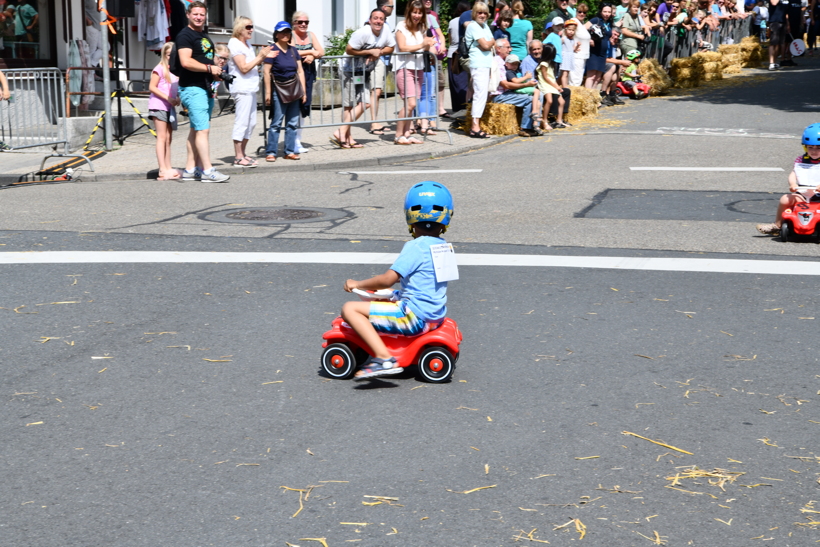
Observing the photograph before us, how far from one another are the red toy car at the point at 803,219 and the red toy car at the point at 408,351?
4619 mm

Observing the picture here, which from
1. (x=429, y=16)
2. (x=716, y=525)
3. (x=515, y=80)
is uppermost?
(x=429, y=16)

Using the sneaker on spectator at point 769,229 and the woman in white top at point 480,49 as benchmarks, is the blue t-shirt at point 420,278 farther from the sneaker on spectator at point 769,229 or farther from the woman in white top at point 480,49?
the woman in white top at point 480,49

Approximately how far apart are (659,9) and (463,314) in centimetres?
2092

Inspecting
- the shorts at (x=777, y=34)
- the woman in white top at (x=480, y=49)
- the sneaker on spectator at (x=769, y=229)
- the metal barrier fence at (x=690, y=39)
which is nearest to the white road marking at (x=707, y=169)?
the woman in white top at (x=480, y=49)

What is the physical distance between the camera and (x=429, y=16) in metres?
17.2

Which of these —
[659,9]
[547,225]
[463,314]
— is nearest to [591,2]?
[659,9]

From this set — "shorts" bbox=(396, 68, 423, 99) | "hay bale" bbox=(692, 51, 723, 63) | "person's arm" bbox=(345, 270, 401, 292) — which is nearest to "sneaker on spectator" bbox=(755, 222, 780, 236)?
"person's arm" bbox=(345, 270, 401, 292)

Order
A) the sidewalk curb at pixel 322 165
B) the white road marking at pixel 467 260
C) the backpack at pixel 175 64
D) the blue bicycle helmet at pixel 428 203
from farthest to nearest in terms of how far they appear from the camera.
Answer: the sidewalk curb at pixel 322 165 → the backpack at pixel 175 64 → the white road marking at pixel 467 260 → the blue bicycle helmet at pixel 428 203

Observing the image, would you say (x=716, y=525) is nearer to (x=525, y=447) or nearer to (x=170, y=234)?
(x=525, y=447)

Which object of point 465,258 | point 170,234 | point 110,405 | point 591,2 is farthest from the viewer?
point 591,2

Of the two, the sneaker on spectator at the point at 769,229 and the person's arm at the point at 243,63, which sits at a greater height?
the person's arm at the point at 243,63

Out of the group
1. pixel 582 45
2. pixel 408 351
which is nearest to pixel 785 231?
pixel 408 351

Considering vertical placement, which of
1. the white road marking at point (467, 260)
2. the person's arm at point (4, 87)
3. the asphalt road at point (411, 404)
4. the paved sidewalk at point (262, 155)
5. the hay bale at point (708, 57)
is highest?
the hay bale at point (708, 57)

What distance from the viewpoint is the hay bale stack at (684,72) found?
25078 millimetres
